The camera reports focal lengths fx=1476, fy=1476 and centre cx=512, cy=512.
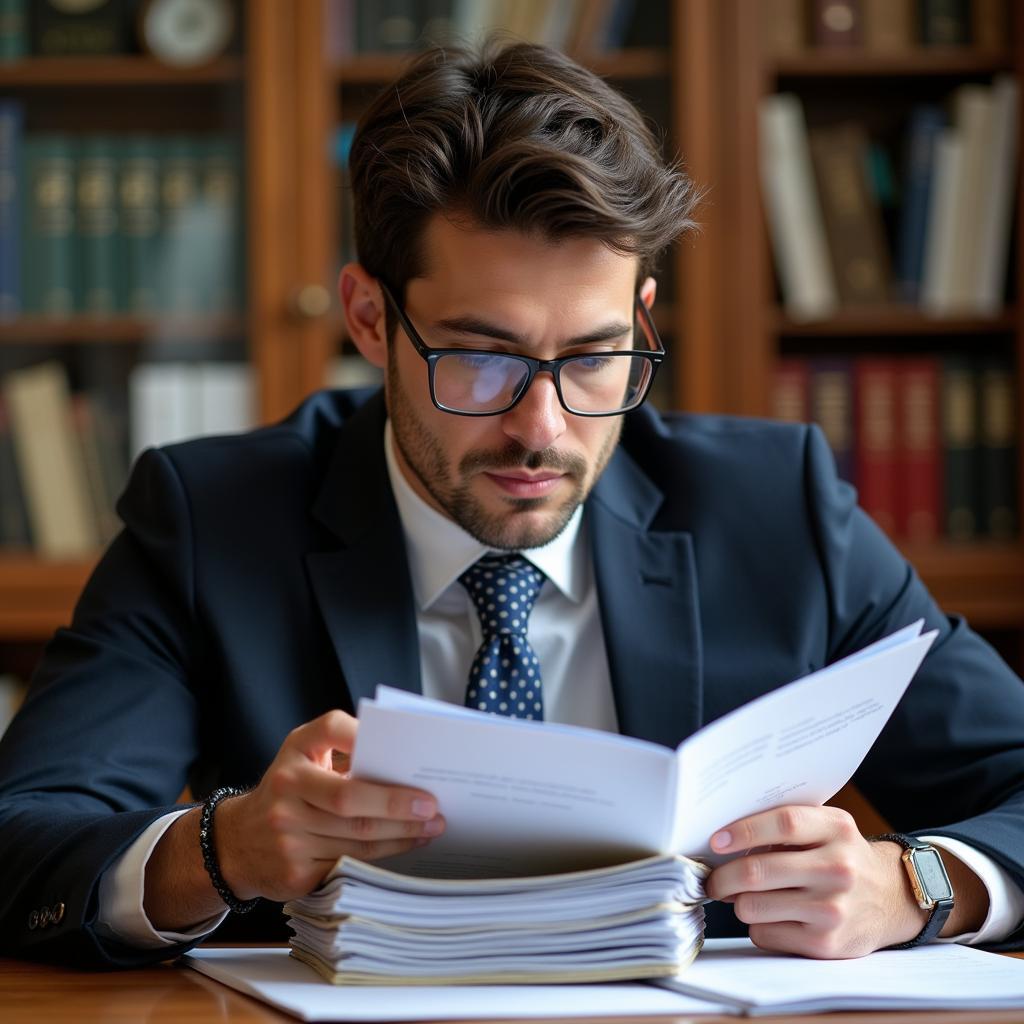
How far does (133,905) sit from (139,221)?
1782mm

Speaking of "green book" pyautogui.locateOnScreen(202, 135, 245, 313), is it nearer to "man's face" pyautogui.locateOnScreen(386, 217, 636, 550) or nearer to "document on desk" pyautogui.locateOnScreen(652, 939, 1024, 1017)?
"man's face" pyautogui.locateOnScreen(386, 217, 636, 550)

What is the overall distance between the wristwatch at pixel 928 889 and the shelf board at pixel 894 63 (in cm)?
182

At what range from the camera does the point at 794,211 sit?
2.63 meters

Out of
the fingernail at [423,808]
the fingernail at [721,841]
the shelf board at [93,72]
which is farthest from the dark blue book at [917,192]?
the fingernail at [423,808]

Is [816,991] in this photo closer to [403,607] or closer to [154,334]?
[403,607]

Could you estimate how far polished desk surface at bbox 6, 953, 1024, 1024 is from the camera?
0.91 metres

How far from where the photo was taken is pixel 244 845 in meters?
1.05

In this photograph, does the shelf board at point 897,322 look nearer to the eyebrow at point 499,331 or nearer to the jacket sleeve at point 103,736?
the eyebrow at point 499,331

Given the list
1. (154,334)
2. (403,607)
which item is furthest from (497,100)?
(154,334)

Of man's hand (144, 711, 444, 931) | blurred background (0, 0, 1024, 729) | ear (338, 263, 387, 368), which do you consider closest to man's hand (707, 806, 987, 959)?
man's hand (144, 711, 444, 931)

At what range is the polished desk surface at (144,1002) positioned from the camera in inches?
35.9

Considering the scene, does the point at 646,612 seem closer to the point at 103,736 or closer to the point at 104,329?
the point at 103,736

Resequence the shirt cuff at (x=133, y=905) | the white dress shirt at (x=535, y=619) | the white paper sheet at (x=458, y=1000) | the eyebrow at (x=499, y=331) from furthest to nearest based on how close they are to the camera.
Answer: the white dress shirt at (x=535, y=619) < the eyebrow at (x=499, y=331) < the shirt cuff at (x=133, y=905) < the white paper sheet at (x=458, y=1000)

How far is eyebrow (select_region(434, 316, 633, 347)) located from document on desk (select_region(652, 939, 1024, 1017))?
552 millimetres
